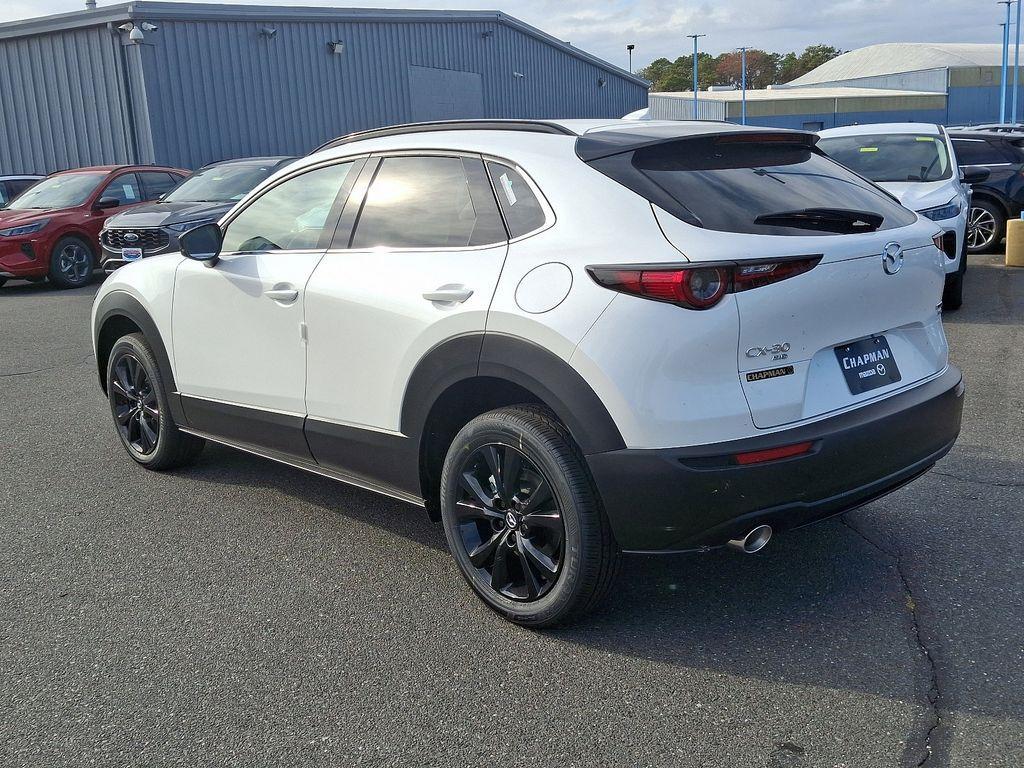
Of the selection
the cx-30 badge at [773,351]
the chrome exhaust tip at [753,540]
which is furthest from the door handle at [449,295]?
the chrome exhaust tip at [753,540]

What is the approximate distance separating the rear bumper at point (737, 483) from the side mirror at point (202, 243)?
7.67ft

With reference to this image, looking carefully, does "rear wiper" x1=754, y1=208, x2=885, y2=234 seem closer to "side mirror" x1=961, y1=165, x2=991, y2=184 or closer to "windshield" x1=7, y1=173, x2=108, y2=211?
"side mirror" x1=961, y1=165, x2=991, y2=184

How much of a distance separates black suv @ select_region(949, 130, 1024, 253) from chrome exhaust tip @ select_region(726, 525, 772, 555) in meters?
11.0

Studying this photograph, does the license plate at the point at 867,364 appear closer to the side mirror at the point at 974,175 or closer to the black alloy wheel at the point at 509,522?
the black alloy wheel at the point at 509,522

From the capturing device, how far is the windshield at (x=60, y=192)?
47.1ft

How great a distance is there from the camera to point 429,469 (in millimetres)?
3730

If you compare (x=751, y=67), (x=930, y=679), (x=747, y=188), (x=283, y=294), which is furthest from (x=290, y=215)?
(x=751, y=67)

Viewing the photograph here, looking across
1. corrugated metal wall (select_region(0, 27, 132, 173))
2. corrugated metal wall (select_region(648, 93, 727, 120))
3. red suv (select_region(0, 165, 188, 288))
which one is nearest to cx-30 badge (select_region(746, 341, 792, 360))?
red suv (select_region(0, 165, 188, 288))

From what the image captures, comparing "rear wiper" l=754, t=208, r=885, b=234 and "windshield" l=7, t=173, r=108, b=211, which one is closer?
"rear wiper" l=754, t=208, r=885, b=234

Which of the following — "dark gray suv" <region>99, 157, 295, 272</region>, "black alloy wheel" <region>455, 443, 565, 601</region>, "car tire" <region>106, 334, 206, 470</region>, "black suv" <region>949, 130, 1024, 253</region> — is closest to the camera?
"black alloy wheel" <region>455, 443, 565, 601</region>

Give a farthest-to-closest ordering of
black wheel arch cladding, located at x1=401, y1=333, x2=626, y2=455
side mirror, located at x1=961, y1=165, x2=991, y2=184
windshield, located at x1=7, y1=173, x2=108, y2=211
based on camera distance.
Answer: windshield, located at x1=7, y1=173, x2=108, y2=211
side mirror, located at x1=961, y1=165, x2=991, y2=184
black wheel arch cladding, located at x1=401, y1=333, x2=626, y2=455


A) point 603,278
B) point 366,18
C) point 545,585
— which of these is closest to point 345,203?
point 603,278

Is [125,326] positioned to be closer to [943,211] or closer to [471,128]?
[471,128]

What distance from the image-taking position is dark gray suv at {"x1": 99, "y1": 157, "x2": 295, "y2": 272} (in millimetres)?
12016
